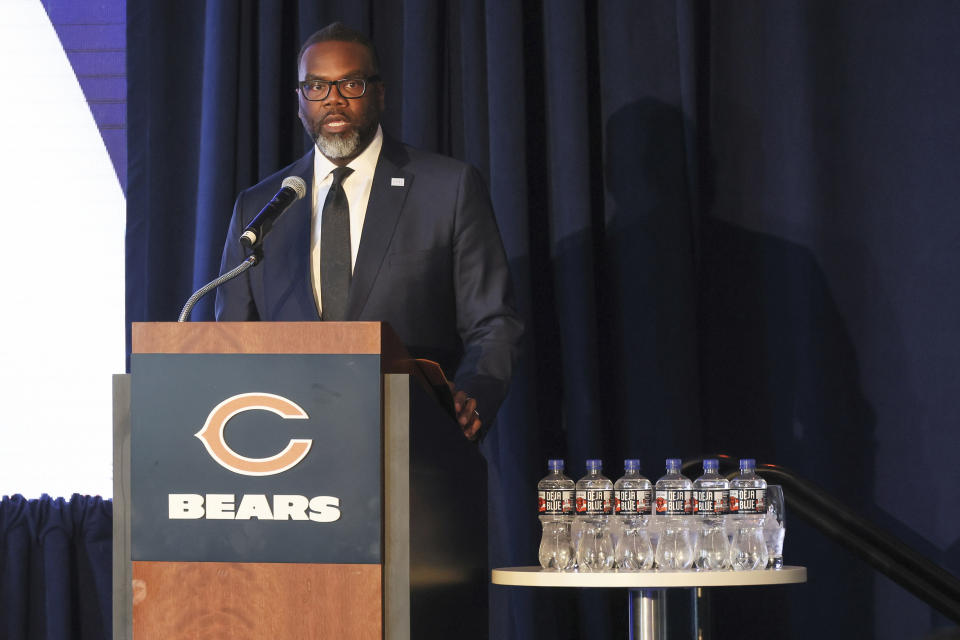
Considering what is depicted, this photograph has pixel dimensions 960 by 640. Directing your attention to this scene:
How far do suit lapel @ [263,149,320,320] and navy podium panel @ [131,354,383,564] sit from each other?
108 cm

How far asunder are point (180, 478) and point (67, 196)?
9.88 feet

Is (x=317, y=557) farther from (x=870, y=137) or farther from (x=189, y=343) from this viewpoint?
(x=870, y=137)

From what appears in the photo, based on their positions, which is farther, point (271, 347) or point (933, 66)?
point (933, 66)

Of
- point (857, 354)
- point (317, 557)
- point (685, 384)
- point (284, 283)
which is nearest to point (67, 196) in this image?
point (284, 283)

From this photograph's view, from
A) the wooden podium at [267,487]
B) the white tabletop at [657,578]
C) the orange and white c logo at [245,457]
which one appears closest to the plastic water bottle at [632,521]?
the white tabletop at [657,578]

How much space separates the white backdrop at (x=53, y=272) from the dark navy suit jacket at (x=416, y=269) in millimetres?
1526

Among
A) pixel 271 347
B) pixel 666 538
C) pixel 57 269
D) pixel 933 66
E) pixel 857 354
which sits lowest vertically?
pixel 666 538

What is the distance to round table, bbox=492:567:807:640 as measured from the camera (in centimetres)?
259

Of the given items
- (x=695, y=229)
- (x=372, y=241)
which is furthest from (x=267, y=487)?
(x=695, y=229)

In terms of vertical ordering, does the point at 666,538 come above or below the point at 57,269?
below

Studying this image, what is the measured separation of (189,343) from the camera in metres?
1.53

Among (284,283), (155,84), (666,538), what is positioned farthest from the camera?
(155,84)

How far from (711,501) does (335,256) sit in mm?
1125

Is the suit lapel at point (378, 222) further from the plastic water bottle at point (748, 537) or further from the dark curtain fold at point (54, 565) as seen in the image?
the dark curtain fold at point (54, 565)
